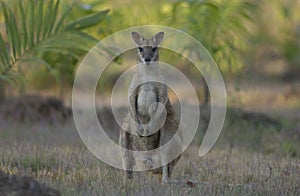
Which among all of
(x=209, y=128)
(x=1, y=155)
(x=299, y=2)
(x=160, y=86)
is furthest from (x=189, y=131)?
(x=299, y=2)

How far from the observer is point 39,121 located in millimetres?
9664

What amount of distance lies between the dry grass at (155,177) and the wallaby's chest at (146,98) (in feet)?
2.18

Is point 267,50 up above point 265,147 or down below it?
above

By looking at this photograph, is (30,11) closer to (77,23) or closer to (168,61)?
(77,23)

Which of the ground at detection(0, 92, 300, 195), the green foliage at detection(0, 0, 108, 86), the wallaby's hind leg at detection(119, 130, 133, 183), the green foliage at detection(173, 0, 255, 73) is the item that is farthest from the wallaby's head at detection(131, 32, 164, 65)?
the green foliage at detection(173, 0, 255, 73)

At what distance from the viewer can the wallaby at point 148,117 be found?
6.06 metres

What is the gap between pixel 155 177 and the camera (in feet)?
20.0

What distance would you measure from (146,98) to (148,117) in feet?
0.61

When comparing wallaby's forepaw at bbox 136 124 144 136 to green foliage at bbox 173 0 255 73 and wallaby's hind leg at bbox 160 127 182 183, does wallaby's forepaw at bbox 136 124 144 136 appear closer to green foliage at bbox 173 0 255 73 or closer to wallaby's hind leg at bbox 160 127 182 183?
wallaby's hind leg at bbox 160 127 182 183

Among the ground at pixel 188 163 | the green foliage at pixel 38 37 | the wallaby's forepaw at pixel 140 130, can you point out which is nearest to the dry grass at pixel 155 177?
the ground at pixel 188 163

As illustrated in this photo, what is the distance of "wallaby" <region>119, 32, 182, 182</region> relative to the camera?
6.06m

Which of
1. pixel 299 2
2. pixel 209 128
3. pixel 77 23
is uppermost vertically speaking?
pixel 299 2

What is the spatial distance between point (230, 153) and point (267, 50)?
9.85m

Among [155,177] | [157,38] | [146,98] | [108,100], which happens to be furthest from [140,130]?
[108,100]
